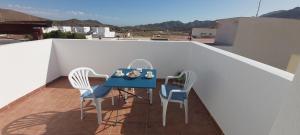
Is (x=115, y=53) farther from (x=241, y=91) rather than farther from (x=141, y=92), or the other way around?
(x=241, y=91)

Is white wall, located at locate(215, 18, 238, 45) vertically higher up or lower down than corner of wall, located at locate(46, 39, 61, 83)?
higher up

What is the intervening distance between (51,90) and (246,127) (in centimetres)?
382

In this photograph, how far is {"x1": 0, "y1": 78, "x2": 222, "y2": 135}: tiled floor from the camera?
251cm

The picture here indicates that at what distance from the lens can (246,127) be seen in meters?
1.89

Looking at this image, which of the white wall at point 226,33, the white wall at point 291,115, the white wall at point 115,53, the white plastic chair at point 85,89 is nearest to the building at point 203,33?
the white wall at point 226,33

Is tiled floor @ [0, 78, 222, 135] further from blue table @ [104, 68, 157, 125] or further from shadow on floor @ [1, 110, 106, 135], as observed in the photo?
blue table @ [104, 68, 157, 125]

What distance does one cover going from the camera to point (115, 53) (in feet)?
14.4

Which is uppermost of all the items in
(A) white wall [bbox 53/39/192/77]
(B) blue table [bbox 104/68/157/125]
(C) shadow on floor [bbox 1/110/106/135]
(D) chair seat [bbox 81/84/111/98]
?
(A) white wall [bbox 53/39/192/77]

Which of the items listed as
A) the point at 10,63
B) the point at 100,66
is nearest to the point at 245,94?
the point at 100,66

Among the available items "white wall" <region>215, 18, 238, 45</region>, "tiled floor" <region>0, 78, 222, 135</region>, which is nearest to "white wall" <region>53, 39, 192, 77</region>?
"tiled floor" <region>0, 78, 222, 135</region>

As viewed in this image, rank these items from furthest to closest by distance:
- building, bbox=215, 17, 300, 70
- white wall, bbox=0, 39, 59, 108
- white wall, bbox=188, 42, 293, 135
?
building, bbox=215, 17, 300, 70
white wall, bbox=0, 39, 59, 108
white wall, bbox=188, 42, 293, 135

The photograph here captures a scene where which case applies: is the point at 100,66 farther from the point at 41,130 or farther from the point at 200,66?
the point at 200,66

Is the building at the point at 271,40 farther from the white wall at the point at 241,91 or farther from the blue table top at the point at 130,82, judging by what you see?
the blue table top at the point at 130,82

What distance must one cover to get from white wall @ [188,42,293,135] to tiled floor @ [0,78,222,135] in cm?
35
